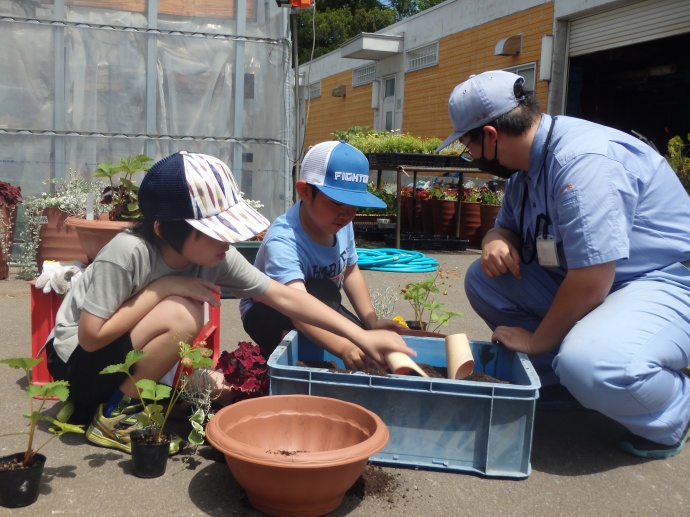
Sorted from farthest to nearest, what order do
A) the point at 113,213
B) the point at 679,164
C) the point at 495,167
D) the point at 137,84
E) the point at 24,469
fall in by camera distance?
1. the point at 679,164
2. the point at 137,84
3. the point at 113,213
4. the point at 495,167
5. the point at 24,469

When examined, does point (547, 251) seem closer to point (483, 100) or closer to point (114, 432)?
point (483, 100)

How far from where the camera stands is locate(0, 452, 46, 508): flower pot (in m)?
2.17

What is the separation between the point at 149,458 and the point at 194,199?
0.88 metres

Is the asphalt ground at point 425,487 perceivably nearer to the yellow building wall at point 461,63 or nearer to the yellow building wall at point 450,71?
the yellow building wall at point 461,63

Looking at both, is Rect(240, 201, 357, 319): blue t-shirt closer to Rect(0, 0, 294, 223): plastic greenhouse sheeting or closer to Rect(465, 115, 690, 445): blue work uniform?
Rect(465, 115, 690, 445): blue work uniform

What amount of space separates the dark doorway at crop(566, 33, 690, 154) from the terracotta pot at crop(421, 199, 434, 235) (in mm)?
4089

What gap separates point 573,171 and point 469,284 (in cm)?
101

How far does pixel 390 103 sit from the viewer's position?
21125 millimetres

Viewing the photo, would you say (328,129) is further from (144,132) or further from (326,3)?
(144,132)

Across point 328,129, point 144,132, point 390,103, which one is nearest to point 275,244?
point 144,132

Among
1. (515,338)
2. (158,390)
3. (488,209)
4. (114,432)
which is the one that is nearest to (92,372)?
(114,432)

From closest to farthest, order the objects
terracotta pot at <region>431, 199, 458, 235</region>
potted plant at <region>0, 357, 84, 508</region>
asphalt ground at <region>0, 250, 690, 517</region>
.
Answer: potted plant at <region>0, 357, 84, 508</region> < asphalt ground at <region>0, 250, 690, 517</region> < terracotta pot at <region>431, 199, 458, 235</region>

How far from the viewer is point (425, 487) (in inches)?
98.0

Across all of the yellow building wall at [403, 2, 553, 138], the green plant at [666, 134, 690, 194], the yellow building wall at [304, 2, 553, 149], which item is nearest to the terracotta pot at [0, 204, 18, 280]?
the green plant at [666, 134, 690, 194]
